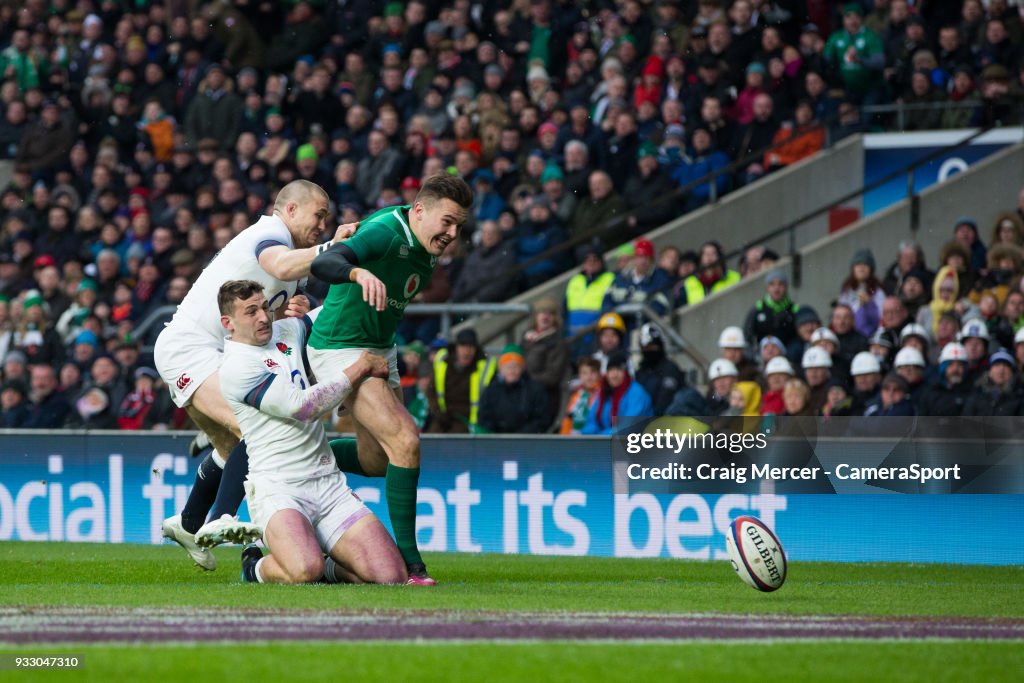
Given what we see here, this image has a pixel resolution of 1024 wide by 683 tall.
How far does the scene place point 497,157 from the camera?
739 inches

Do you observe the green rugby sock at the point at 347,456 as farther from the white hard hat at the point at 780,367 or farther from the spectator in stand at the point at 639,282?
the spectator in stand at the point at 639,282

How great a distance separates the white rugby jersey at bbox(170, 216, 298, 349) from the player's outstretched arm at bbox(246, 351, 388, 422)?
907mm

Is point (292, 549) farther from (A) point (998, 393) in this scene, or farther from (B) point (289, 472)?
(A) point (998, 393)

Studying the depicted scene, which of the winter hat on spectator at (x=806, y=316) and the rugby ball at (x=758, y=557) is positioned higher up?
the winter hat on spectator at (x=806, y=316)

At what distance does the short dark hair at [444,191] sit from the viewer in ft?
30.2

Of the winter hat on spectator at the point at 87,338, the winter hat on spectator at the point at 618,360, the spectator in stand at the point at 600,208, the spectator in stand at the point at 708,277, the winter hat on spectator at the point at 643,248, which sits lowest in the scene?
the winter hat on spectator at the point at 618,360

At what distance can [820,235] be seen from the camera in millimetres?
18156

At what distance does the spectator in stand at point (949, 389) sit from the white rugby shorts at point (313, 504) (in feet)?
17.4

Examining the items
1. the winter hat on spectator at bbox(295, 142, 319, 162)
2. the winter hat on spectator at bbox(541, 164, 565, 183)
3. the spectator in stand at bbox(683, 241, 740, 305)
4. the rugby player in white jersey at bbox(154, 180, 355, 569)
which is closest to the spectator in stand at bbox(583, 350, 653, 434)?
the spectator in stand at bbox(683, 241, 740, 305)

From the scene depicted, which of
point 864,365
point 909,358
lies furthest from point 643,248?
point 909,358

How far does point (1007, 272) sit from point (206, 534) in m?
8.24

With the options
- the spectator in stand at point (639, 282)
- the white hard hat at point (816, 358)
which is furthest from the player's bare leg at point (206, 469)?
the spectator in stand at point (639, 282)

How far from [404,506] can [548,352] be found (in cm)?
601

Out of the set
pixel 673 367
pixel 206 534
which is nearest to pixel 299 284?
pixel 206 534
